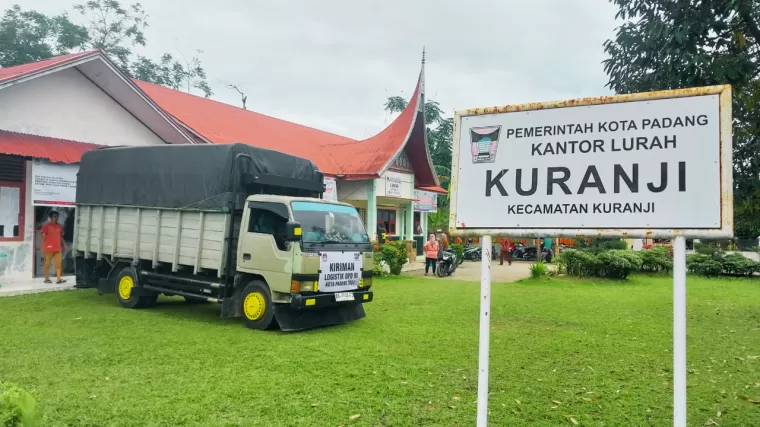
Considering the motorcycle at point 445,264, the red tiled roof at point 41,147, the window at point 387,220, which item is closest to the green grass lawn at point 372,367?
the red tiled roof at point 41,147

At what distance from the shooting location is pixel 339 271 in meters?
8.41

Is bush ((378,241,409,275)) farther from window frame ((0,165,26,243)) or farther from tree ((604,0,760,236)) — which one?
tree ((604,0,760,236))

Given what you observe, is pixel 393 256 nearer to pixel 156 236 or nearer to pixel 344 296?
pixel 344 296

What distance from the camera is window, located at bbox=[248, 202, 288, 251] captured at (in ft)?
27.1

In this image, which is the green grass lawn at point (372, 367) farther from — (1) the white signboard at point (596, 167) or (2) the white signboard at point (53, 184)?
(2) the white signboard at point (53, 184)

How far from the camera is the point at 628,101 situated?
3.21 m

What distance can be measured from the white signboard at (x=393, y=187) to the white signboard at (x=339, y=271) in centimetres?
1224

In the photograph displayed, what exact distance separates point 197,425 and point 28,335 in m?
4.51

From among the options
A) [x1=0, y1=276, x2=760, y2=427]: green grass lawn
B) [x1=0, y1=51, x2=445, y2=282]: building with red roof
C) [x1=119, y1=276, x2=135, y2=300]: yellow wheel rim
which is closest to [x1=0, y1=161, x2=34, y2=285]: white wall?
[x1=0, y1=51, x2=445, y2=282]: building with red roof

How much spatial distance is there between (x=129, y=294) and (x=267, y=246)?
3445mm

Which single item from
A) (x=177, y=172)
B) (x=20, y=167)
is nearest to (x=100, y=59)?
(x=20, y=167)

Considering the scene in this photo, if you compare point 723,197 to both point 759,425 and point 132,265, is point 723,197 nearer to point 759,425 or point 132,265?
point 759,425

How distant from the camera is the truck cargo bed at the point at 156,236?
866 centimetres

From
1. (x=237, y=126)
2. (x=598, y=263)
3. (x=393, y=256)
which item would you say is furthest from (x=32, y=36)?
(x=598, y=263)
